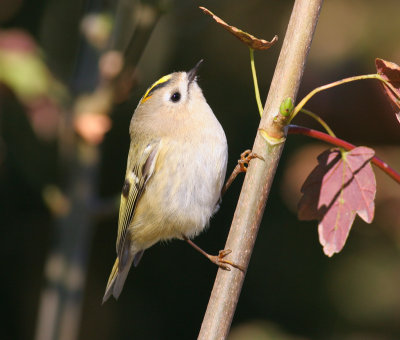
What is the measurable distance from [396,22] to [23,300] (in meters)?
1.91

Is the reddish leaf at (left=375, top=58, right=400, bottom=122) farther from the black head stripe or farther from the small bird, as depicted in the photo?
the black head stripe

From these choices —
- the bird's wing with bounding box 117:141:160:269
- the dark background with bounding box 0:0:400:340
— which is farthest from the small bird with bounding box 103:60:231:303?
the dark background with bounding box 0:0:400:340

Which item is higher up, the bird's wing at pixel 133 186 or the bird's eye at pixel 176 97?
the bird's eye at pixel 176 97

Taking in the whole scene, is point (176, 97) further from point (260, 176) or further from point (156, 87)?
point (260, 176)

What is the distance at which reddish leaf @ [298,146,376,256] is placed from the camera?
0.90m

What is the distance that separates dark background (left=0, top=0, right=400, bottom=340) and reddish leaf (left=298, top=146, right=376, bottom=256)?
1.28 meters

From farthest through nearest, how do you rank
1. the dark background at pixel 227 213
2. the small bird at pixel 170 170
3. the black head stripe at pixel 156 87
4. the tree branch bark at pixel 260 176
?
the dark background at pixel 227 213 < the black head stripe at pixel 156 87 < the small bird at pixel 170 170 < the tree branch bark at pixel 260 176

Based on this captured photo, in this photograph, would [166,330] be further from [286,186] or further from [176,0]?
[176,0]

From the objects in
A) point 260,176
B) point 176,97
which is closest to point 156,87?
point 176,97

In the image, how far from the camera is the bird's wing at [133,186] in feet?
5.73

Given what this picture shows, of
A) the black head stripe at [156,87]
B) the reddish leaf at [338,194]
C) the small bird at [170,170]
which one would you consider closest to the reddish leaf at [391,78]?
the reddish leaf at [338,194]

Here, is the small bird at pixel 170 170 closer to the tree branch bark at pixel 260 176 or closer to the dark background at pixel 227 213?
the dark background at pixel 227 213

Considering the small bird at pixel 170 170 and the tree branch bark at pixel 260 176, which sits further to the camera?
the small bird at pixel 170 170

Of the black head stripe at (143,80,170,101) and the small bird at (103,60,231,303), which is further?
the black head stripe at (143,80,170,101)
